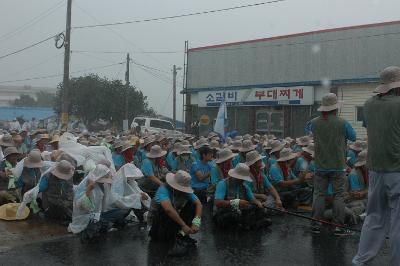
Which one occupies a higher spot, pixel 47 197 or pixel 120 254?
pixel 47 197

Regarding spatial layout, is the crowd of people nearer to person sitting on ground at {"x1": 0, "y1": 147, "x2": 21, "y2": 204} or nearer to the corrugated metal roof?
person sitting on ground at {"x1": 0, "y1": 147, "x2": 21, "y2": 204}

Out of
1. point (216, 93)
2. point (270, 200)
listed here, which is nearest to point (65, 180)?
point (270, 200)

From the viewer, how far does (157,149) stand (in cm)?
852

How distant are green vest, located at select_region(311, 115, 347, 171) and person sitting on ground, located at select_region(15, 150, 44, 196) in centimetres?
429

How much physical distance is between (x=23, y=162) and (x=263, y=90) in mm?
16293

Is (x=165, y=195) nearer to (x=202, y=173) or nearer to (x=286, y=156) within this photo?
(x=202, y=173)

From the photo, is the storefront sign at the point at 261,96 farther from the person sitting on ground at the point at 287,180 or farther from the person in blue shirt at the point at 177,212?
the person in blue shirt at the point at 177,212

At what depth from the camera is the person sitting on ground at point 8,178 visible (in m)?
7.88

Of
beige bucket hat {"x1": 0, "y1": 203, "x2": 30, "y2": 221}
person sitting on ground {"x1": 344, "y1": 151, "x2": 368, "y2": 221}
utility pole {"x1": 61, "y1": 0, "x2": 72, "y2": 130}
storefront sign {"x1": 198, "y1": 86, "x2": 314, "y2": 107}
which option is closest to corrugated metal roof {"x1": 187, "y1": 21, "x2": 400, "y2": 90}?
storefront sign {"x1": 198, "y1": 86, "x2": 314, "y2": 107}

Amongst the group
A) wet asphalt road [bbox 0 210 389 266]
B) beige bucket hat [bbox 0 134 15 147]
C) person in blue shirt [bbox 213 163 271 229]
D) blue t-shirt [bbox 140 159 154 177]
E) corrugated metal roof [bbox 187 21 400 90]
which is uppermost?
corrugated metal roof [bbox 187 21 400 90]

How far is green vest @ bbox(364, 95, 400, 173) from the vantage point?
14.4 feet

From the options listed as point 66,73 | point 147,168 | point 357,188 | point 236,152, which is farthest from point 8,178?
point 66,73

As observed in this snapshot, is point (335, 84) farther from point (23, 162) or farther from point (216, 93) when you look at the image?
point (23, 162)

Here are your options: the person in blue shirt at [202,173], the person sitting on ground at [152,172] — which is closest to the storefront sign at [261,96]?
the person in blue shirt at [202,173]
